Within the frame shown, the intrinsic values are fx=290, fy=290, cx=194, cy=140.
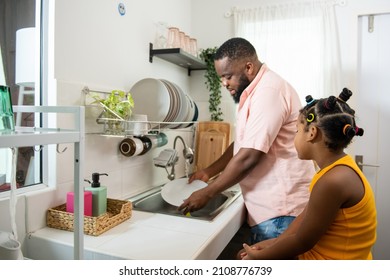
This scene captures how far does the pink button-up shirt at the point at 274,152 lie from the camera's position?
3.48 ft

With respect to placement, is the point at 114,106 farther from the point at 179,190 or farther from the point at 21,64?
the point at 179,190

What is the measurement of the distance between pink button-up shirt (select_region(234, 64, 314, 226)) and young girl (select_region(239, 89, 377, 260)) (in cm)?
14

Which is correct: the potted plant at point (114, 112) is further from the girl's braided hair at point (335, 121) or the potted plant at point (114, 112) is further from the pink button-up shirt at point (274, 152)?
the girl's braided hair at point (335, 121)

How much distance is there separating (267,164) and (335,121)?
1.07 feet

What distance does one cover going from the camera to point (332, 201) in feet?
2.64

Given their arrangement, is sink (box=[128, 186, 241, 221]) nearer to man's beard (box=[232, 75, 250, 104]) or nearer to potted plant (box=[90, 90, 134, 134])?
potted plant (box=[90, 90, 134, 134])

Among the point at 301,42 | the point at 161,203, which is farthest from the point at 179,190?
the point at 301,42

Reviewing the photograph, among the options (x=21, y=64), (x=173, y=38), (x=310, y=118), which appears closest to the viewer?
(x=310, y=118)

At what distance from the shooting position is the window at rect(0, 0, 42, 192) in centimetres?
99

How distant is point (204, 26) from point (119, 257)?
1.91 metres

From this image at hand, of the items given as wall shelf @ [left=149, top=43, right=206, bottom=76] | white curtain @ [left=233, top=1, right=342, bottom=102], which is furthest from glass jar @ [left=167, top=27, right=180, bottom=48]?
white curtain @ [left=233, top=1, right=342, bottom=102]

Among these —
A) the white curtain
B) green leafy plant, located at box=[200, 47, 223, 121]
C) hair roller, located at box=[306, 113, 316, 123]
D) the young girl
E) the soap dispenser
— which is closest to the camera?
the young girl

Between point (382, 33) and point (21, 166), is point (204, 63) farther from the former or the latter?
point (21, 166)
